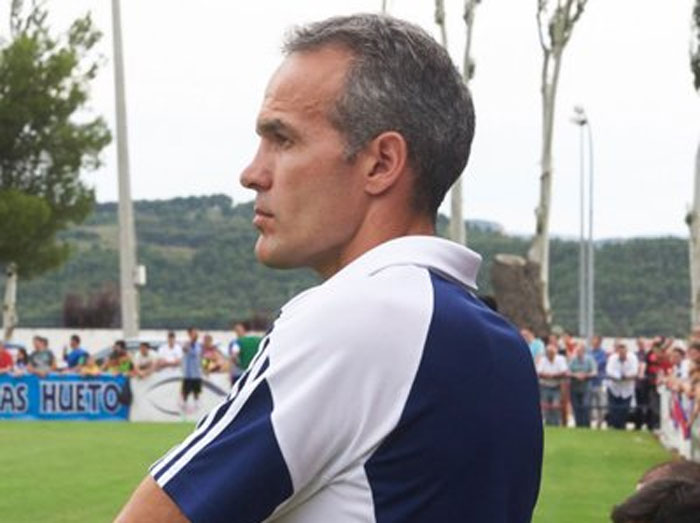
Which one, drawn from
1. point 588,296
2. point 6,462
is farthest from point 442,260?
point 588,296

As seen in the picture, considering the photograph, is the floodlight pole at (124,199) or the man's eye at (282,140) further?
the floodlight pole at (124,199)

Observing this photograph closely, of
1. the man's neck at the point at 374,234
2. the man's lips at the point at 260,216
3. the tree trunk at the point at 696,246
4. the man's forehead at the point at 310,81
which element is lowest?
the tree trunk at the point at 696,246

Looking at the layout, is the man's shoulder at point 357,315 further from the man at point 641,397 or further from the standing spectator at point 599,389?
the standing spectator at point 599,389

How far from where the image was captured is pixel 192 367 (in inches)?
1510

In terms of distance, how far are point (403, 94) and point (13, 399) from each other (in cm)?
3805

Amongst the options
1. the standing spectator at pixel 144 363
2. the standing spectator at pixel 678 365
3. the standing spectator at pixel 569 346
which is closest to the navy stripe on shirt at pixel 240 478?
the standing spectator at pixel 678 365

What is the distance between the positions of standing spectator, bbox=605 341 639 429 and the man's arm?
34767mm

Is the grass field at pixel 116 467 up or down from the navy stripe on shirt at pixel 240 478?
down

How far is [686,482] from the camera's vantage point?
16.7ft

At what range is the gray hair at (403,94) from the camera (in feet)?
9.73

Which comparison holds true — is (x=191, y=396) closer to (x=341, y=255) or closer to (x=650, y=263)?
(x=341, y=255)

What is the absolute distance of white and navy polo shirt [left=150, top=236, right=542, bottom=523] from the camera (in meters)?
2.73

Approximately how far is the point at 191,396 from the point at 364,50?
36544mm

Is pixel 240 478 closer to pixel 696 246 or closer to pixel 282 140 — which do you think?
pixel 282 140
